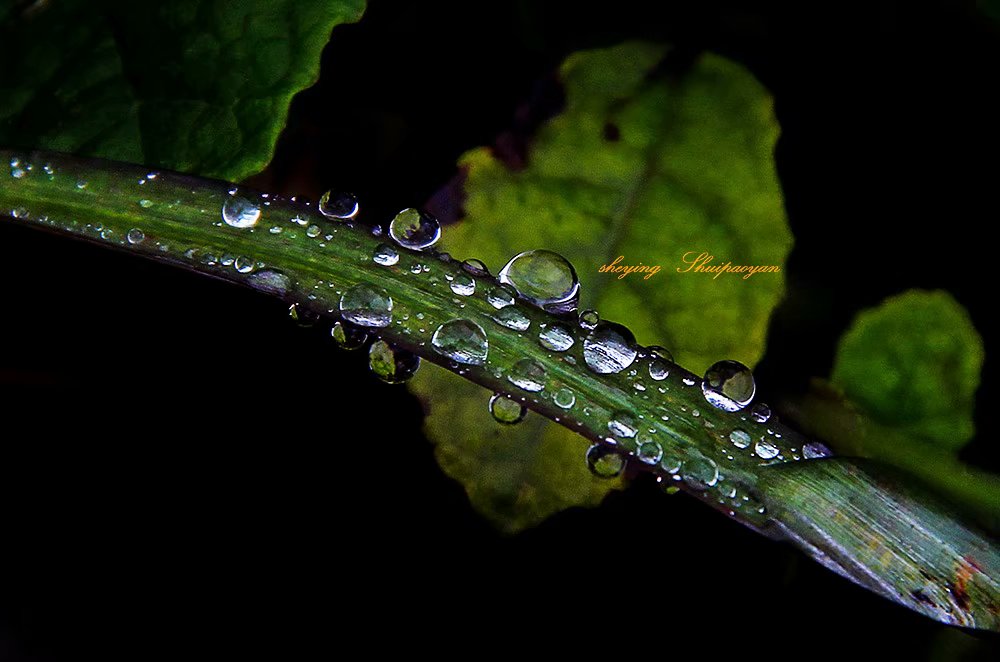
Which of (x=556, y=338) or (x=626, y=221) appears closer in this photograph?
(x=556, y=338)

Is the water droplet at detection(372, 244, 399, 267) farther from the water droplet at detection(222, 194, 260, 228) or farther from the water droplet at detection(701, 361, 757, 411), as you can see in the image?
the water droplet at detection(701, 361, 757, 411)

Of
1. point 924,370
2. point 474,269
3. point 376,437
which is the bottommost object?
point 376,437

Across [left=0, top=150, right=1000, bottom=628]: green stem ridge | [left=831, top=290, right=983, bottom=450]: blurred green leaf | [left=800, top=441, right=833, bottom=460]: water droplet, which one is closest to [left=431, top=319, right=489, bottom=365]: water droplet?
[left=0, top=150, right=1000, bottom=628]: green stem ridge

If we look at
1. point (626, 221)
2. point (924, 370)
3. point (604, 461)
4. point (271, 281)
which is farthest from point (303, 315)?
point (924, 370)

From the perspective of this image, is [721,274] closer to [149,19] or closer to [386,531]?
[386,531]

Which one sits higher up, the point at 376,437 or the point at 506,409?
the point at 506,409

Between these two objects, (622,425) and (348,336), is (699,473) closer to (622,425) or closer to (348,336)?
(622,425)
